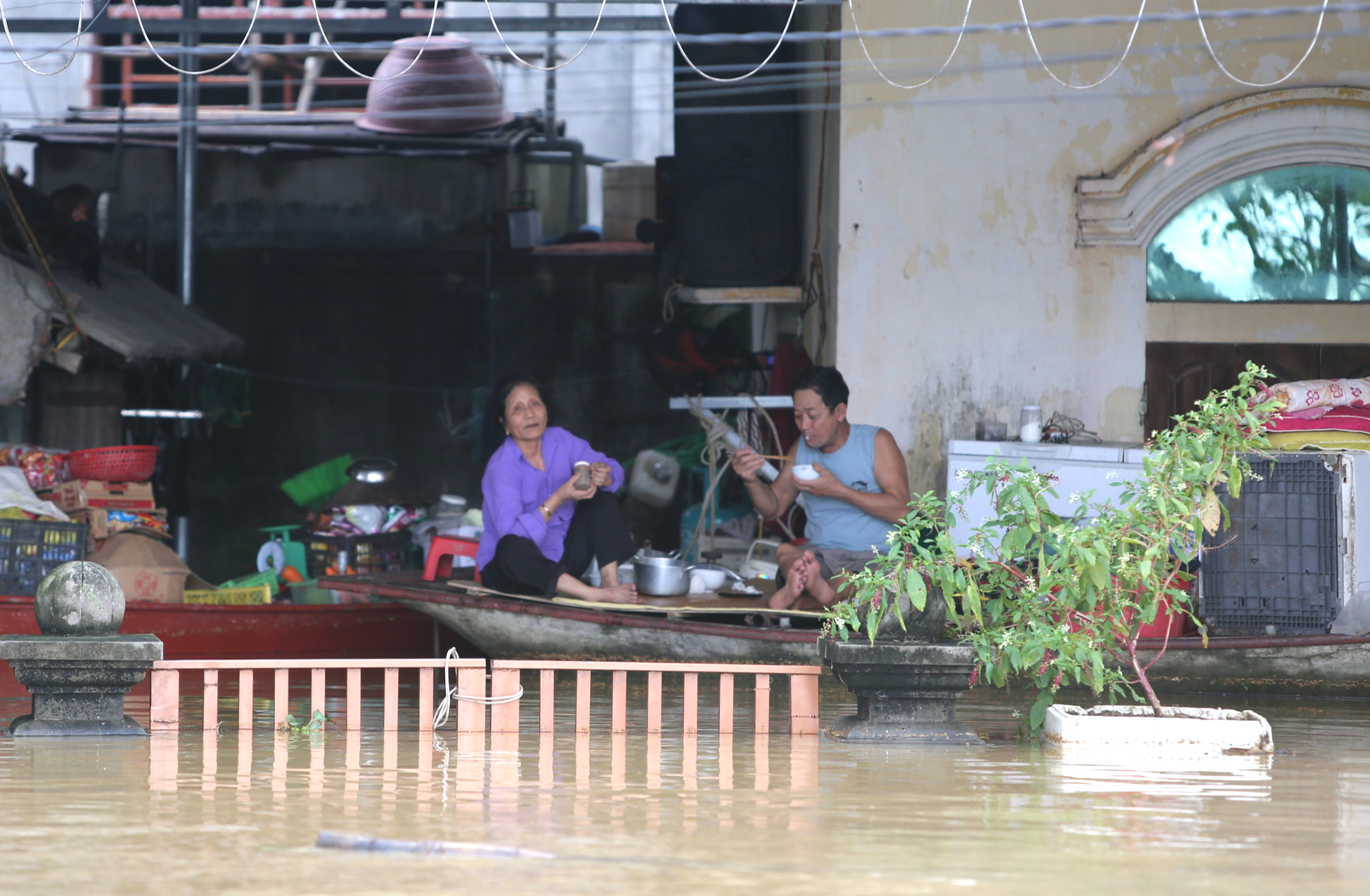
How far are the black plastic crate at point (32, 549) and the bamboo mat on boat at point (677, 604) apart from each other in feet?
8.03

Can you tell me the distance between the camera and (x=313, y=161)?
14.6 meters

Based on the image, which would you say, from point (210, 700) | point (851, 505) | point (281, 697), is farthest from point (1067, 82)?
point (210, 700)

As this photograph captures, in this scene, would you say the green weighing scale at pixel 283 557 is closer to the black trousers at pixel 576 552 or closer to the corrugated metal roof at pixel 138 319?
the corrugated metal roof at pixel 138 319

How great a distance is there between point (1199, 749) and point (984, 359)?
3.75 meters

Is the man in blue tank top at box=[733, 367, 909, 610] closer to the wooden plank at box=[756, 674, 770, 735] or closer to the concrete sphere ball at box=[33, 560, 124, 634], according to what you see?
the wooden plank at box=[756, 674, 770, 735]

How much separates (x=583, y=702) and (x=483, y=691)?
37 cm

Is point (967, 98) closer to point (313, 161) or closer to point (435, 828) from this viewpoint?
point (435, 828)

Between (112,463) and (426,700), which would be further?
(112,463)

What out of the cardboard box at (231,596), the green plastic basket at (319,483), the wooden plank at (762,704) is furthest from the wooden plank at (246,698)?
the green plastic basket at (319,483)

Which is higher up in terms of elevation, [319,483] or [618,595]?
[319,483]

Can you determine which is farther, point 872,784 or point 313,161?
point 313,161

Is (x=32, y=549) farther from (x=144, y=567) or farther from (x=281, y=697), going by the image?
(x=281, y=697)

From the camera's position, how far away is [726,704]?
18.1 feet

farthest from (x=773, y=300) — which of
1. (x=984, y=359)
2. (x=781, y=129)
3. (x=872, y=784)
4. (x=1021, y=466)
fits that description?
(x=872, y=784)
